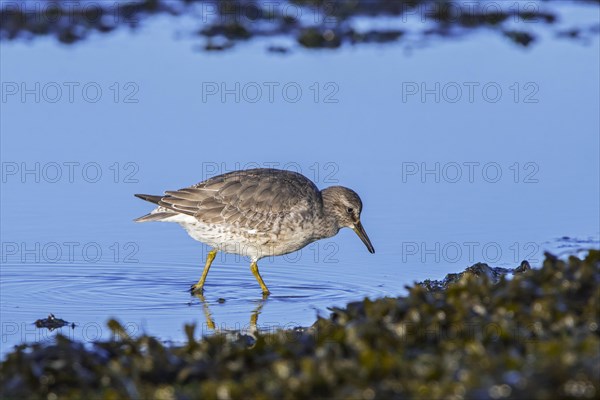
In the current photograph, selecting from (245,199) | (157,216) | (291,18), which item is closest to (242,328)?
(245,199)

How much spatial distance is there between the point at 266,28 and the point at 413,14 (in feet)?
9.33

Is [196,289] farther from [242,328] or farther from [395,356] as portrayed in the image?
[395,356]

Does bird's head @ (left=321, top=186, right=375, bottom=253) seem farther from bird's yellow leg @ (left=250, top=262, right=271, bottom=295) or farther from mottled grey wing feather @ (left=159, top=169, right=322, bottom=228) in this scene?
bird's yellow leg @ (left=250, top=262, right=271, bottom=295)

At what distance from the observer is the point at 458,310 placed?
20.6 feet

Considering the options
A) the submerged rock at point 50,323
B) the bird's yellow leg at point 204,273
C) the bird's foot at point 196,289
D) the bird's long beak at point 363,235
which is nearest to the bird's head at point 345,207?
the bird's long beak at point 363,235

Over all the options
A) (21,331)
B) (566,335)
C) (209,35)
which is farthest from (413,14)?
(566,335)

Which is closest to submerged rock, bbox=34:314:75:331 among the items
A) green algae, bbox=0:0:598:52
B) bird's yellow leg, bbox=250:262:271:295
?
bird's yellow leg, bbox=250:262:271:295

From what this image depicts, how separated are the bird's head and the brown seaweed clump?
10.7 ft

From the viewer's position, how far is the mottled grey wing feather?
9.73 meters

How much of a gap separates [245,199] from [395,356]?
445cm

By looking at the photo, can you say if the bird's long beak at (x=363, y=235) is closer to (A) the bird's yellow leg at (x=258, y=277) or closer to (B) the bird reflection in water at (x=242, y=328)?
(A) the bird's yellow leg at (x=258, y=277)

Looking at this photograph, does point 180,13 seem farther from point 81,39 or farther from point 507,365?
point 507,365

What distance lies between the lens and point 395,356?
5.55 meters

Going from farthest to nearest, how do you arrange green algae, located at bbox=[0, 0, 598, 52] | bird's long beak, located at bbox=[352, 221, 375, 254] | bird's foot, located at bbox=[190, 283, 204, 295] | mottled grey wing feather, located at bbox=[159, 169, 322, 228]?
→ green algae, located at bbox=[0, 0, 598, 52] → bird's long beak, located at bbox=[352, 221, 375, 254] → mottled grey wing feather, located at bbox=[159, 169, 322, 228] → bird's foot, located at bbox=[190, 283, 204, 295]
